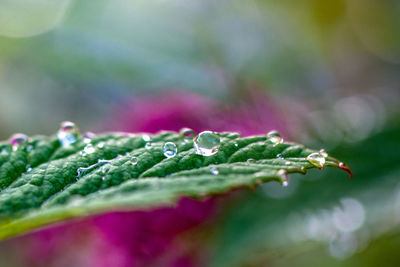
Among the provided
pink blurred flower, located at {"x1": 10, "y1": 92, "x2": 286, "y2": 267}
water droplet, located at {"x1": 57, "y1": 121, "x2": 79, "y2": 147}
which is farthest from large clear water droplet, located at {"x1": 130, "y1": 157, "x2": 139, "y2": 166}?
pink blurred flower, located at {"x1": 10, "y1": 92, "x2": 286, "y2": 267}

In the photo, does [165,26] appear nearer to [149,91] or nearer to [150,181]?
[149,91]

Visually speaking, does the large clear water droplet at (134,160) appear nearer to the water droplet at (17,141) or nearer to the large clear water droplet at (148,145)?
the large clear water droplet at (148,145)

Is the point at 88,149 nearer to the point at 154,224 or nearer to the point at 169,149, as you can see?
the point at 169,149

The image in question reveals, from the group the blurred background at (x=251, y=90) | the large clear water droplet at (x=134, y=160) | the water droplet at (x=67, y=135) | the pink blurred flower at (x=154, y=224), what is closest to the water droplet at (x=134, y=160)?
the large clear water droplet at (x=134, y=160)

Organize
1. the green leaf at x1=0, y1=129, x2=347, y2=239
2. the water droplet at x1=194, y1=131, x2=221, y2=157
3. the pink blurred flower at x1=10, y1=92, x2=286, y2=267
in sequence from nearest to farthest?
the green leaf at x1=0, y1=129, x2=347, y2=239, the water droplet at x1=194, y1=131, x2=221, y2=157, the pink blurred flower at x1=10, y1=92, x2=286, y2=267

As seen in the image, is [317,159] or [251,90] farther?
[251,90]

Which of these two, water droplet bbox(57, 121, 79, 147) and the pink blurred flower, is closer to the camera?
water droplet bbox(57, 121, 79, 147)

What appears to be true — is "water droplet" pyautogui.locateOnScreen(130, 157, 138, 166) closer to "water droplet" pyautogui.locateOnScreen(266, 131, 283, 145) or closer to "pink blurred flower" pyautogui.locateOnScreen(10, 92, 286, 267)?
"water droplet" pyautogui.locateOnScreen(266, 131, 283, 145)

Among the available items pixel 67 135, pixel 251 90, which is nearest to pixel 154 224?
pixel 67 135
